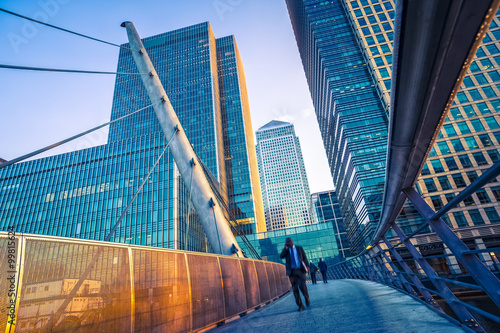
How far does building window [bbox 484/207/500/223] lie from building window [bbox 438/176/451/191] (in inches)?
225

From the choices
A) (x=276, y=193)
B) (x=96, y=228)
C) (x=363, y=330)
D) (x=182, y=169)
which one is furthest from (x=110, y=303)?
(x=276, y=193)

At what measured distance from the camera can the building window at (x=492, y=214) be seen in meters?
38.0

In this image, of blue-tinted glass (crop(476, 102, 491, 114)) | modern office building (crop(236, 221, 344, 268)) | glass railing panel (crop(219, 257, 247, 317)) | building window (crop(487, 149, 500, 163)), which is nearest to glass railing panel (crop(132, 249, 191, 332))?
glass railing panel (crop(219, 257, 247, 317))

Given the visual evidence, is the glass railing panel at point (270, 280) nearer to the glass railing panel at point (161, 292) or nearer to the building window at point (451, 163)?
the glass railing panel at point (161, 292)

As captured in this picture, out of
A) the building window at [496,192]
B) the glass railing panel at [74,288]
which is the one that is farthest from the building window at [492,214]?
the glass railing panel at [74,288]

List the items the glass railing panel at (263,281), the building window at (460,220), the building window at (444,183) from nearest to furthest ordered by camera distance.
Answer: the glass railing panel at (263,281) < the building window at (460,220) < the building window at (444,183)

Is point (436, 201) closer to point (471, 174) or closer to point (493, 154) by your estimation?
point (471, 174)

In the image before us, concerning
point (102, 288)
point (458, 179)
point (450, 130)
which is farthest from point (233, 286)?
point (450, 130)

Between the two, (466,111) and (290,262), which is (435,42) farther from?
(466,111)

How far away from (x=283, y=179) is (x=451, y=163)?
134m

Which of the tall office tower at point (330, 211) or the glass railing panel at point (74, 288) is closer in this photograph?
the glass railing panel at point (74, 288)

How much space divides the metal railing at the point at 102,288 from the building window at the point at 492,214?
50.5 m

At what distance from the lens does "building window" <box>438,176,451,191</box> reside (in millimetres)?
42500

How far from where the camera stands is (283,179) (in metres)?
177
